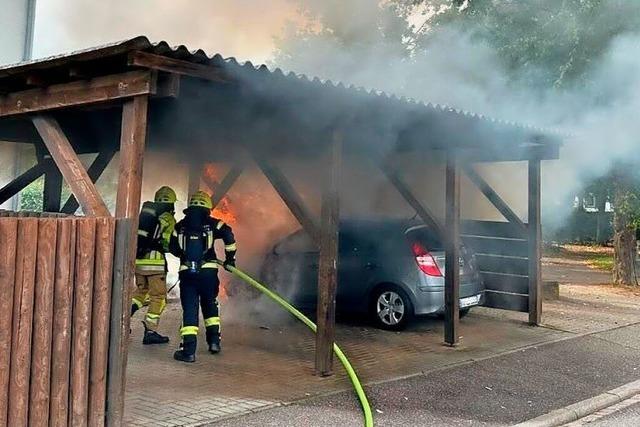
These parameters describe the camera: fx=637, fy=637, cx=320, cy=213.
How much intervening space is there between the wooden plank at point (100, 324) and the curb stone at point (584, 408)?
2873 millimetres

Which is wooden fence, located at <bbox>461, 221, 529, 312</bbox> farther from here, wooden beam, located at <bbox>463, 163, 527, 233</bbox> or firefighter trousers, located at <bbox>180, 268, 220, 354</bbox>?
firefighter trousers, located at <bbox>180, 268, 220, 354</bbox>

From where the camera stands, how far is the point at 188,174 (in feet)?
30.6

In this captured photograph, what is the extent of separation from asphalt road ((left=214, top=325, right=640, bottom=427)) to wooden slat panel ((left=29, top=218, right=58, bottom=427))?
1.24 m

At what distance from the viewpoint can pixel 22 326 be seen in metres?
3.49

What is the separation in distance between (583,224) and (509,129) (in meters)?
23.5

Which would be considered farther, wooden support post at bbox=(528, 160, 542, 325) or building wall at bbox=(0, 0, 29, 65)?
building wall at bbox=(0, 0, 29, 65)

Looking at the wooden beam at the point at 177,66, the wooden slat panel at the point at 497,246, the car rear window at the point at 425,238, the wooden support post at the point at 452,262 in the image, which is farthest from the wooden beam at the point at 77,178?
the wooden slat panel at the point at 497,246

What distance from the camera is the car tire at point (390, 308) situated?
783 centimetres

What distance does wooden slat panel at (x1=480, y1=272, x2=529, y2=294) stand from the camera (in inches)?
344

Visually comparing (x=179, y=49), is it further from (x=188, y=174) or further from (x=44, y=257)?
(x=188, y=174)

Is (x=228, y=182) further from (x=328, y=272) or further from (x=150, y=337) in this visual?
(x=328, y=272)

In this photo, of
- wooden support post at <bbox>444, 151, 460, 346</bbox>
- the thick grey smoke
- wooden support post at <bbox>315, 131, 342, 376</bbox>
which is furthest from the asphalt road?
the thick grey smoke

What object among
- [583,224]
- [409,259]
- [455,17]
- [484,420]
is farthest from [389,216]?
[583,224]

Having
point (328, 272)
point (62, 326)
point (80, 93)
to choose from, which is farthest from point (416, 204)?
point (62, 326)
